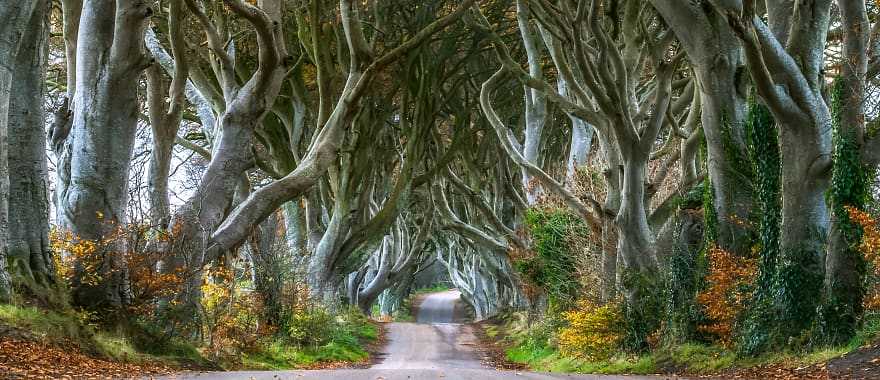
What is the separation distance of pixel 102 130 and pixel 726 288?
8.89 metres

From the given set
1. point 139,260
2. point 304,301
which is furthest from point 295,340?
point 139,260

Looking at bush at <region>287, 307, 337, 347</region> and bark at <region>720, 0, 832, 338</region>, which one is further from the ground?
bark at <region>720, 0, 832, 338</region>

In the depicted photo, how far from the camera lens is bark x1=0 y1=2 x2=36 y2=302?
8.54 m

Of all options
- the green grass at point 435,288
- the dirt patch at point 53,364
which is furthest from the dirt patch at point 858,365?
the green grass at point 435,288

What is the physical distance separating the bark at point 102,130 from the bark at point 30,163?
0.68 metres

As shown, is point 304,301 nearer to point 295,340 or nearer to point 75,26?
point 295,340

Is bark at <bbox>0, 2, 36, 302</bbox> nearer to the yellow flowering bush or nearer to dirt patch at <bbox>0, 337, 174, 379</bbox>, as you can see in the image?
dirt patch at <bbox>0, 337, 174, 379</bbox>

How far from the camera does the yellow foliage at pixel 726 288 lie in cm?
1205

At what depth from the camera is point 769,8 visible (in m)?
12.6

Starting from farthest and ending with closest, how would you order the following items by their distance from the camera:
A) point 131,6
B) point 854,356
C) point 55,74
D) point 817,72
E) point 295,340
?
point 55,74
point 295,340
point 817,72
point 131,6
point 854,356

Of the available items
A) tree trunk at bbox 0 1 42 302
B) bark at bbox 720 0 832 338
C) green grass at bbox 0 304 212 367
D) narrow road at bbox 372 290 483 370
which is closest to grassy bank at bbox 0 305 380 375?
green grass at bbox 0 304 212 367

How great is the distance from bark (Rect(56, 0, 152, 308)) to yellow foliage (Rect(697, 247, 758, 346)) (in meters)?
8.16

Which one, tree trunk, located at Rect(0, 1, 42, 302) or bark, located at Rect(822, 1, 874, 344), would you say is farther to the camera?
bark, located at Rect(822, 1, 874, 344)

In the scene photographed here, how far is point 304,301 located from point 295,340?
3.75 feet
